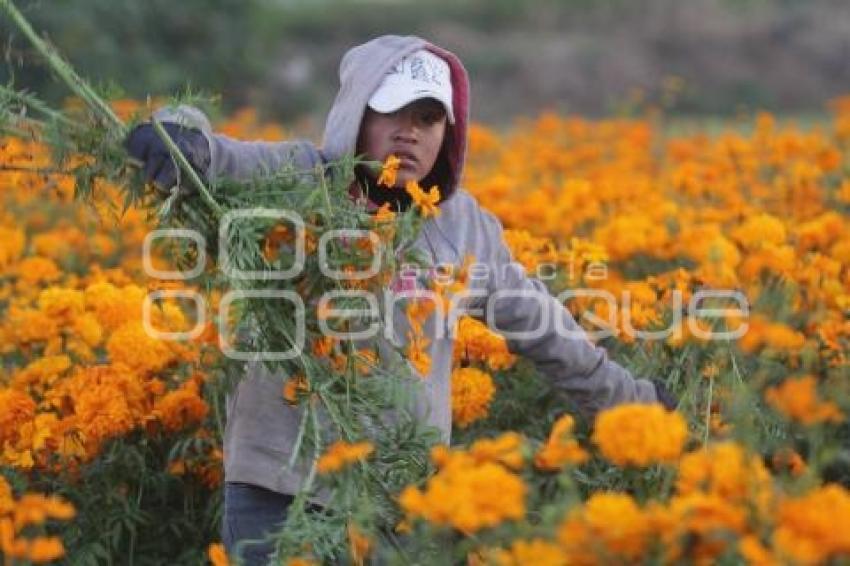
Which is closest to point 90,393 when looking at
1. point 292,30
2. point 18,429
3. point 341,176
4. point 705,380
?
point 18,429

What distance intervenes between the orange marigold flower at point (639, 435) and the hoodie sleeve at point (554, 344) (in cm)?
133

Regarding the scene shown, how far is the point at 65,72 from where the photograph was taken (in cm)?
251

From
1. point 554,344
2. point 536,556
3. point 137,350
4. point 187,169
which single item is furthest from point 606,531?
point 137,350

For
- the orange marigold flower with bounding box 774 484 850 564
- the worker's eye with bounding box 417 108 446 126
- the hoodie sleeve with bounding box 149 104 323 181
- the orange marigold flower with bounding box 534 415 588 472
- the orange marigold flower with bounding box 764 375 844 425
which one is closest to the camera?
the orange marigold flower with bounding box 774 484 850 564

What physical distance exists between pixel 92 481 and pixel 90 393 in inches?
8.3

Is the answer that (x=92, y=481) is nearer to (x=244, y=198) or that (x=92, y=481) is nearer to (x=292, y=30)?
(x=244, y=198)

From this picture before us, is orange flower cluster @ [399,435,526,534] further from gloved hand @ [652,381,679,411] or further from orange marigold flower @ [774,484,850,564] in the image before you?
gloved hand @ [652,381,679,411]

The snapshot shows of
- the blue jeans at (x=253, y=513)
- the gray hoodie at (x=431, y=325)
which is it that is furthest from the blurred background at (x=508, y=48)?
the blue jeans at (x=253, y=513)

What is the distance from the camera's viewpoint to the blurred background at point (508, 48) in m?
12.3

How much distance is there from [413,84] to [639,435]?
1.40 m

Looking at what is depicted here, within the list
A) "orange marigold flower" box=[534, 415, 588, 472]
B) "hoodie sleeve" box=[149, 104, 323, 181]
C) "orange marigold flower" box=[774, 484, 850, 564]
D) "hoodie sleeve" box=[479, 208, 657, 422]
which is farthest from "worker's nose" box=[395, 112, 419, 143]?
"orange marigold flower" box=[774, 484, 850, 564]

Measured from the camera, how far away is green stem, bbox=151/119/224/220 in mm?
2553

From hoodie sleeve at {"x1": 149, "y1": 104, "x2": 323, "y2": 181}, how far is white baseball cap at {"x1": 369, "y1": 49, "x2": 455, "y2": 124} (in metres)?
0.18

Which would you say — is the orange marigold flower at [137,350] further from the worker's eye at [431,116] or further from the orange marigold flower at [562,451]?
the orange marigold flower at [562,451]
